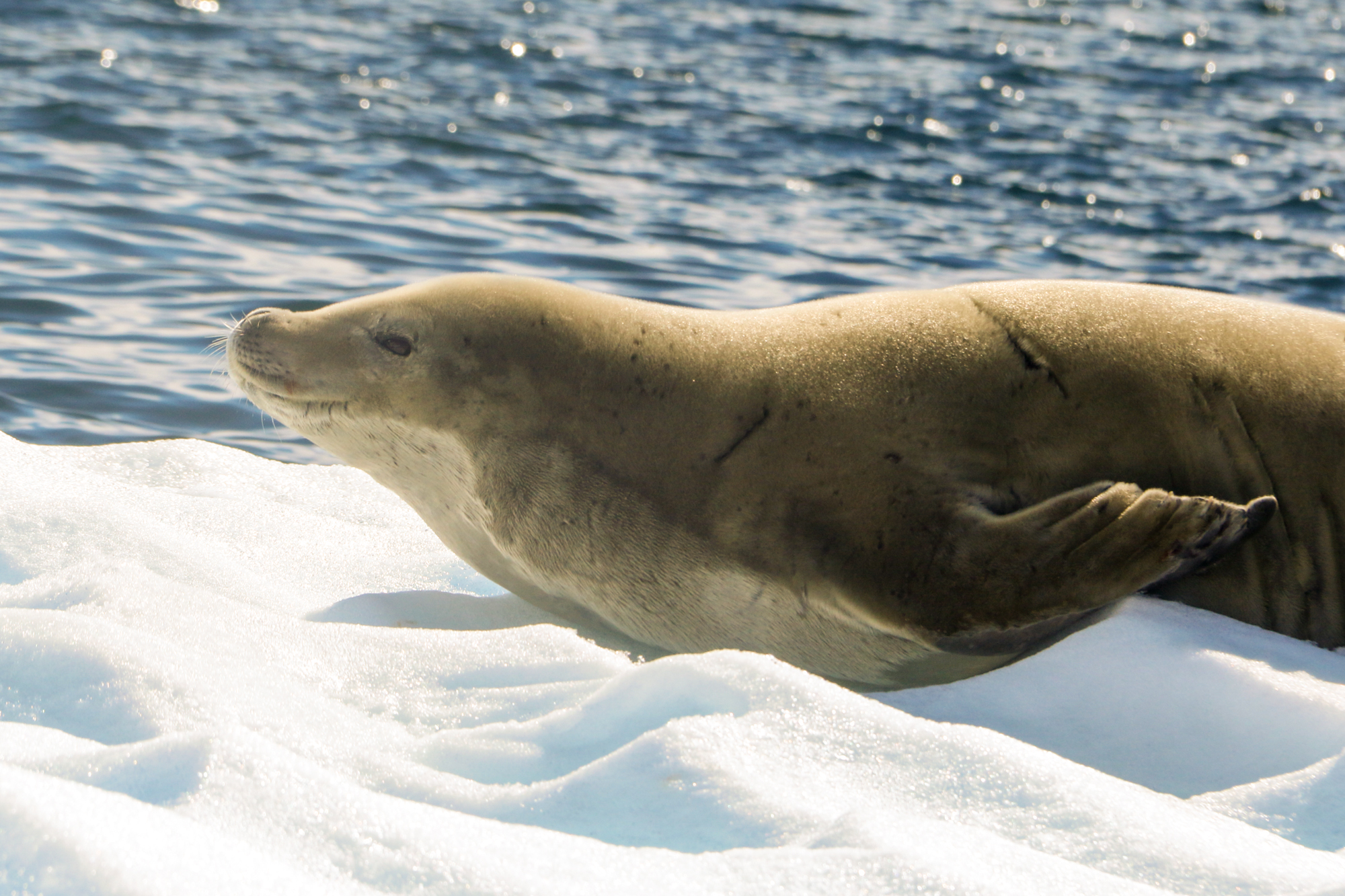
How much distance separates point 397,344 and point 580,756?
1.84 metres

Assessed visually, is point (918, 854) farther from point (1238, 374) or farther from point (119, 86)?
point (119, 86)

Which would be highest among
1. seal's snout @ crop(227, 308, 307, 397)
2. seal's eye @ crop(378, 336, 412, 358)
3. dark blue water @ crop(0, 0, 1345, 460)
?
seal's eye @ crop(378, 336, 412, 358)

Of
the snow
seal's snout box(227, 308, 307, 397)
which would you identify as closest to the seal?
the snow

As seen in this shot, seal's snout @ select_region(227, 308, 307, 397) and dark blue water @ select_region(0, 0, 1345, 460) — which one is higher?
seal's snout @ select_region(227, 308, 307, 397)

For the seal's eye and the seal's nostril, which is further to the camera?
the seal's nostril

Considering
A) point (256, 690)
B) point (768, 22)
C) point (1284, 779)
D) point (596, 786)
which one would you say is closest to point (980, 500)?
point (1284, 779)

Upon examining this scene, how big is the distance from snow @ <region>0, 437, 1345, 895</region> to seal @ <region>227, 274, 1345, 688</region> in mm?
221

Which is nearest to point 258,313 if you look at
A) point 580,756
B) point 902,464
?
point 902,464

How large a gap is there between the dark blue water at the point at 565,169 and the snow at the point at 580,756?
10.8 ft

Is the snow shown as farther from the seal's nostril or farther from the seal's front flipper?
the seal's nostril

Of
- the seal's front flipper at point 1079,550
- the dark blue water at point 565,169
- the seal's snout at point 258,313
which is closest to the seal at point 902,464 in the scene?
the seal's front flipper at point 1079,550

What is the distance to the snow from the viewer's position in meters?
2.22

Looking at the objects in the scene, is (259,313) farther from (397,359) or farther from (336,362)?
(397,359)

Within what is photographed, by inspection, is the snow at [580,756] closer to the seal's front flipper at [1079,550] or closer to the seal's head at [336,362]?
the seal's front flipper at [1079,550]
